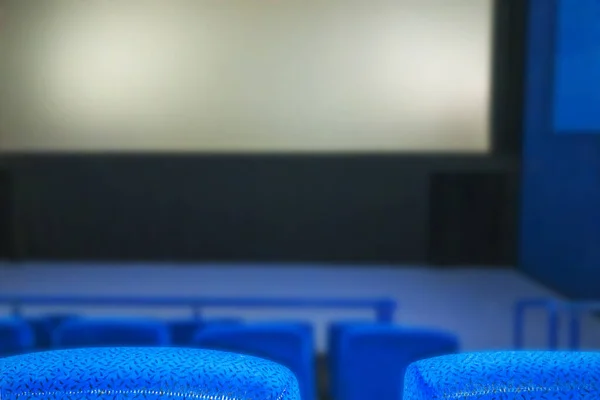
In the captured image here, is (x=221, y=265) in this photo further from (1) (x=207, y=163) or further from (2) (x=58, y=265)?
(2) (x=58, y=265)

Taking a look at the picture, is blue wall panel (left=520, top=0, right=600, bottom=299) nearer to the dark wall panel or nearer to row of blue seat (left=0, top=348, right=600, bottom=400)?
the dark wall panel

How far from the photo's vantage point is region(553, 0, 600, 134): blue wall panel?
6.47 meters

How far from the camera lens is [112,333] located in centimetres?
288

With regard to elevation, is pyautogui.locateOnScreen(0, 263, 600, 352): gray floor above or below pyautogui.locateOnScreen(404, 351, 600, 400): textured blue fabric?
below

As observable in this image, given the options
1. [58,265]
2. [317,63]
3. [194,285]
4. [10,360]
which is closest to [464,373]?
[10,360]

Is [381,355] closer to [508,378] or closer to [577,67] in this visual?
[508,378]

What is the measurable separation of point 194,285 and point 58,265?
1822 mm

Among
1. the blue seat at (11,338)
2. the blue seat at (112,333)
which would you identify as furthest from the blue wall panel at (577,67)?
the blue seat at (11,338)

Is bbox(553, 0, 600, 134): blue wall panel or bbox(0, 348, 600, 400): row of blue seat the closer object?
bbox(0, 348, 600, 400): row of blue seat

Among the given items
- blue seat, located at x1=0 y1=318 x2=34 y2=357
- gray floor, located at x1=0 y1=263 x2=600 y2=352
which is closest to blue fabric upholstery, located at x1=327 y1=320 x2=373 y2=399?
blue seat, located at x1=0 y1=318 x2=34 y2=357

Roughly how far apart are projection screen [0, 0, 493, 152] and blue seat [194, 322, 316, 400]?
5538mm

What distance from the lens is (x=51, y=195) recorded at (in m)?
8.73

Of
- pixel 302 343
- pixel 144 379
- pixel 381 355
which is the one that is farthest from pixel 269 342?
pixel 144 379

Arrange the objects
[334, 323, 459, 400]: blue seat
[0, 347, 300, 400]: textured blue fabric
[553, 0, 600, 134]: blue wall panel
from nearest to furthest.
→ [0, 347, 300, 400]: textured blue fabric → [334, 323, 459, 400]: blue seat → [553, 0, 600, 134]: blue wall panel
